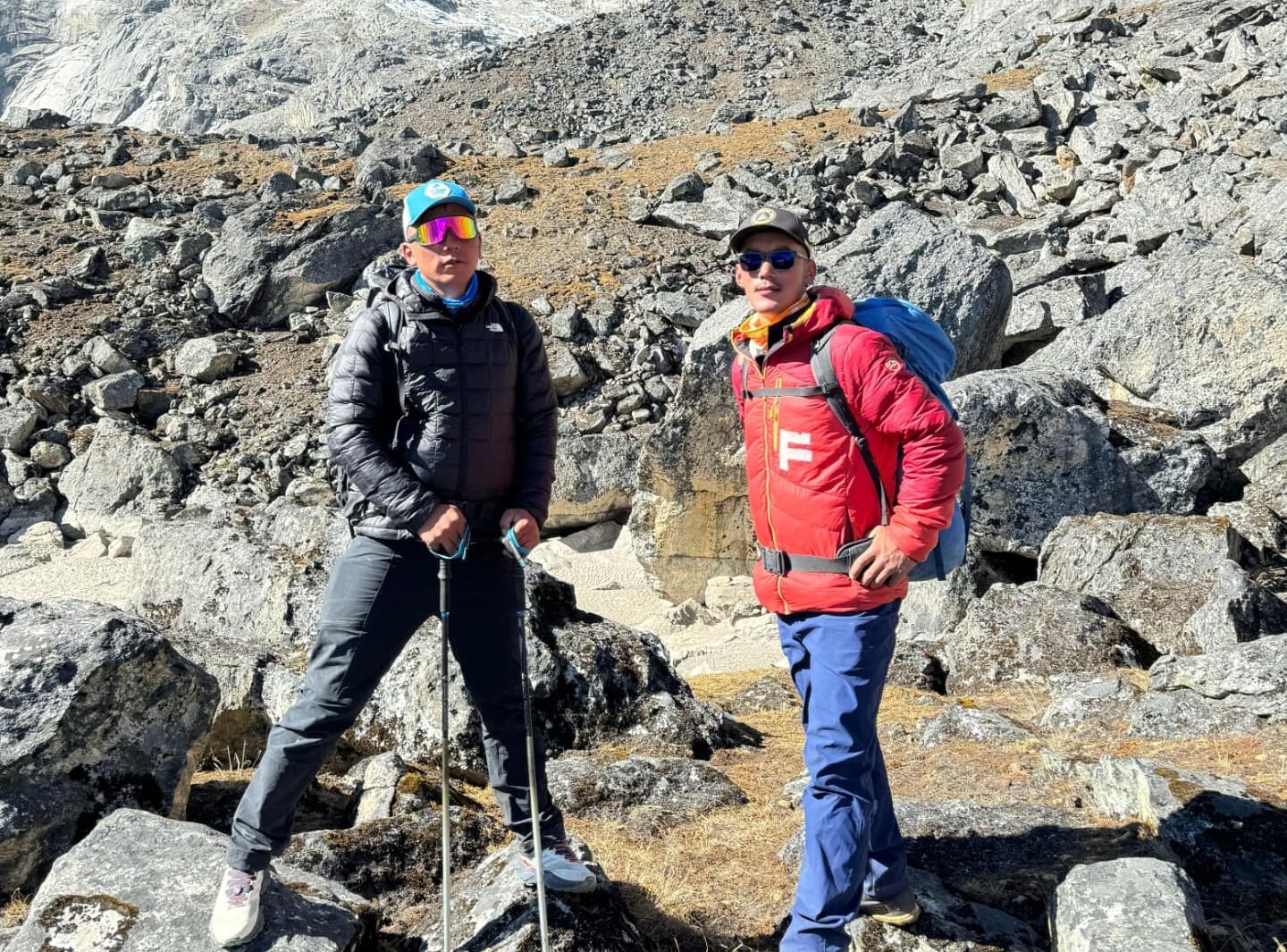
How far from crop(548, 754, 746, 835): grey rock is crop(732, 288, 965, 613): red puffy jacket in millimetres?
2209

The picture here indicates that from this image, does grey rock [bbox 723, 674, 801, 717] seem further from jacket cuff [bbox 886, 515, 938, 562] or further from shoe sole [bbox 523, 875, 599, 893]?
jacket cuff [bbox 886, 515, 938, 562]

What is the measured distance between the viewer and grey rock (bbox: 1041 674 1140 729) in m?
6.90

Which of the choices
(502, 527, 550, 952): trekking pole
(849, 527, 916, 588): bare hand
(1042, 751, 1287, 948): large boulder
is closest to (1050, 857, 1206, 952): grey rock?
(1042, 751, 1287, 948): large boulder

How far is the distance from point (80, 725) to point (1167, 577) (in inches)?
329

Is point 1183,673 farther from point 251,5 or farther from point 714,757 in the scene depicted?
point 251,5

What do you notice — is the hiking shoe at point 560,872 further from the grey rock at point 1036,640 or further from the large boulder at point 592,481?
the large boulder at point 592,481

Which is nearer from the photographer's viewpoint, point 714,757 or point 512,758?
point 512,758

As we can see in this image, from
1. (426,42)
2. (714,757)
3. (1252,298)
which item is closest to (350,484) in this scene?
(714,757)

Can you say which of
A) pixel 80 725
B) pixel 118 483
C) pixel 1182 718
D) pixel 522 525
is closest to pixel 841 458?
pixel 522 525

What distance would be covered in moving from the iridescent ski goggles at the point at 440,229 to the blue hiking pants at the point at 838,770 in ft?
5.92

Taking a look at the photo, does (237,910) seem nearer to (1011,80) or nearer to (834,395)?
(834,395)

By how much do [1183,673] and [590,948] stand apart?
4.76 meters

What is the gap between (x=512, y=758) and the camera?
153 inches

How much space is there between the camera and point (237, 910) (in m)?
3.38
